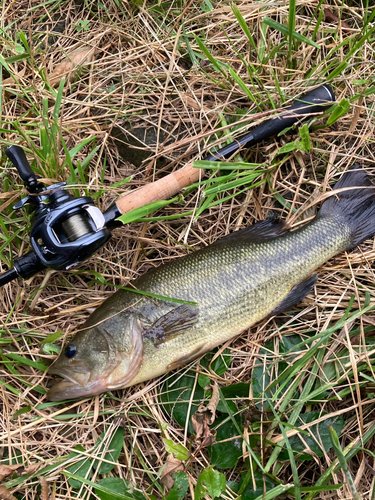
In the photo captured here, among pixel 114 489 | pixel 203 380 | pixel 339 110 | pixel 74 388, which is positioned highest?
pixel 339 110

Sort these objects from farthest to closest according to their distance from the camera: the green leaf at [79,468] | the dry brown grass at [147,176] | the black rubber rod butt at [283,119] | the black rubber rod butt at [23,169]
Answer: the black rubber rod butt at [283,119] → the dry brown grass at [147,176] → the green leaf at [79,468] → the black rubber rod butt at [23,169]

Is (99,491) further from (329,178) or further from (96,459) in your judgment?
(329,178)

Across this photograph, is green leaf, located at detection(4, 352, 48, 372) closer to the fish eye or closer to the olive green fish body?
the fish eye

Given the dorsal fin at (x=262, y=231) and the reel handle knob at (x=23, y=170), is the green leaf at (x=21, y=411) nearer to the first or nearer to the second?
the reel handle knob at (x=23, y=170)

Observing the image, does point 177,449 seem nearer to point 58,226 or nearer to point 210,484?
point 210,484

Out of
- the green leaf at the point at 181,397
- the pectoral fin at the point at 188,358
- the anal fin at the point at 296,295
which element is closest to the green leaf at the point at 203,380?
the green leaf at the point at 181,397

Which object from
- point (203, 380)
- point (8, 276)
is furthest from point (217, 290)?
point (8, 276)

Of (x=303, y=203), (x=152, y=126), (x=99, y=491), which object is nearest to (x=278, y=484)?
(x=99, y=491)
